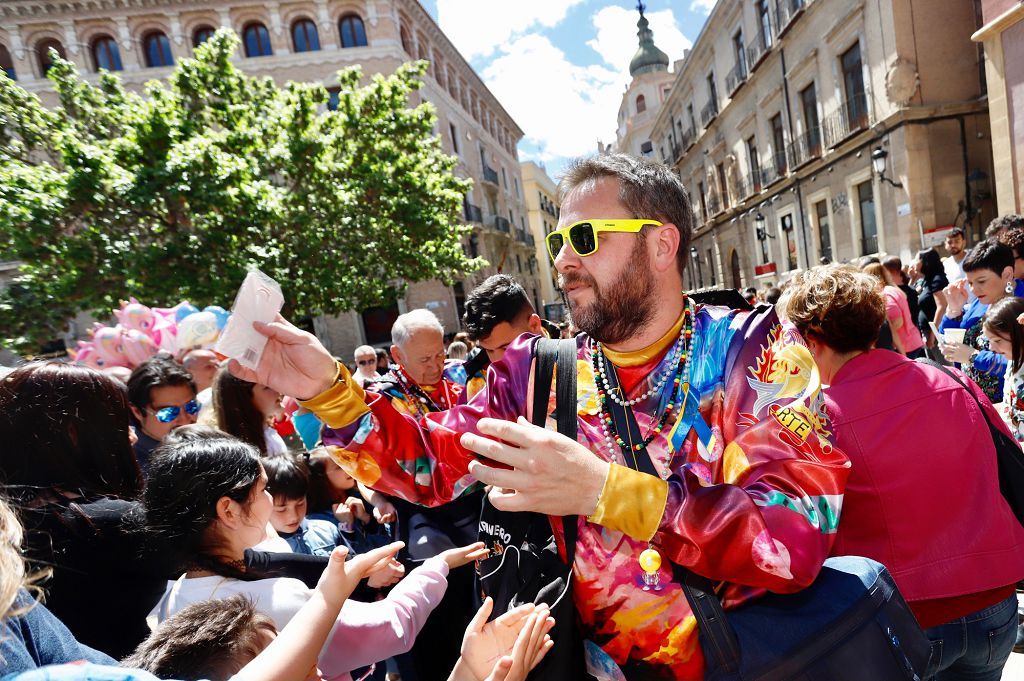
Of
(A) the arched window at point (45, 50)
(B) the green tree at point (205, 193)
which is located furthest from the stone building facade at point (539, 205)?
(B) the green tree at point (205, 193)

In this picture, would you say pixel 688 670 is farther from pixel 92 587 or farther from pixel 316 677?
pixel 92 587

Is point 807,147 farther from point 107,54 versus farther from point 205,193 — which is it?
point 107,54

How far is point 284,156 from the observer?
1227 centimetres

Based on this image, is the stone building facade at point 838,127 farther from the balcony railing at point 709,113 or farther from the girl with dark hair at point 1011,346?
the girl with dark hair at point 1011,346

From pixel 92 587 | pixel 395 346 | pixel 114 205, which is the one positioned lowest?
pixel 92 587

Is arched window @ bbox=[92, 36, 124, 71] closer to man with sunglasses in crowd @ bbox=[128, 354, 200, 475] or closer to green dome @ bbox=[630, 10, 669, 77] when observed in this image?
man with sunglasses in crowd @ bbox=[128, 354, 200, 475]

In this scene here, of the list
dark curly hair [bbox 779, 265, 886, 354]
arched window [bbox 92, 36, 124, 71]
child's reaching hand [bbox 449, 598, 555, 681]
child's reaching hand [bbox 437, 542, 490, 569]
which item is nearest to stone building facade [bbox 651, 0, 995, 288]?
dark curly hair [bbox 779, 265, 886, 354]

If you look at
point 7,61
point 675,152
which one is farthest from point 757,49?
point 7,61

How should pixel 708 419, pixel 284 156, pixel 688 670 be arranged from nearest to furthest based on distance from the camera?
pixel 688 670 < pixel 708 419 < pixel 284 156

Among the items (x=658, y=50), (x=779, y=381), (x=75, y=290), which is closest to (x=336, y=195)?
(x=75, y=290)

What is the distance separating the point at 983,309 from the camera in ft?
13.0

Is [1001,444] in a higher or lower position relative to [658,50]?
lower

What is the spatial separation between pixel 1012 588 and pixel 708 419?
1.17 meters

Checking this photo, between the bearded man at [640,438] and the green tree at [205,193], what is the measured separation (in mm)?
10271
